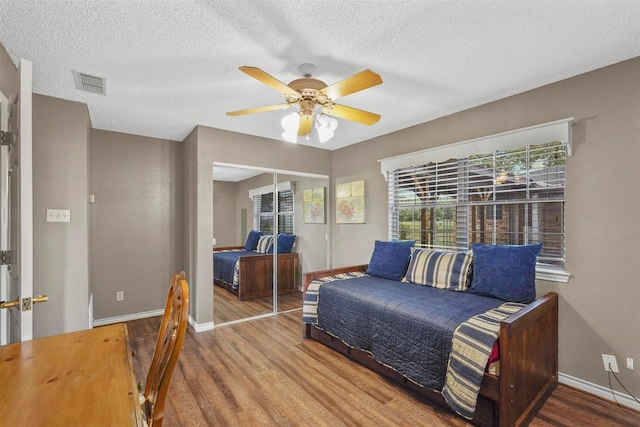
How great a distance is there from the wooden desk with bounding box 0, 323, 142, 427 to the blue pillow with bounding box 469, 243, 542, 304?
2.58m

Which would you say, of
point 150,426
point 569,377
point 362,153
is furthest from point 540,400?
point 362,153

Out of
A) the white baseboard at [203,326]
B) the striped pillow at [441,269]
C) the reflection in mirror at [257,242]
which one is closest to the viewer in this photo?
the striped pillow at [441,269]

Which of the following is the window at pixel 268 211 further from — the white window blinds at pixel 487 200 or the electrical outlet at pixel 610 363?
the electrical outlet at pixel 610 363

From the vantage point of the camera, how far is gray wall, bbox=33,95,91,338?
2.65m

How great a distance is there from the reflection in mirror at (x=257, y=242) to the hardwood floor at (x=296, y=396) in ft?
3.48

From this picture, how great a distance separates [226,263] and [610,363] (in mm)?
3822

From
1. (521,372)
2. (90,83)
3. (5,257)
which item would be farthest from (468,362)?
(90,83)

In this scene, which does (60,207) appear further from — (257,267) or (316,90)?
(316,90)

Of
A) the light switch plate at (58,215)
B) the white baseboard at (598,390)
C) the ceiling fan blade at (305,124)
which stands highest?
Answer: the ceiling fan blade at (305,124)

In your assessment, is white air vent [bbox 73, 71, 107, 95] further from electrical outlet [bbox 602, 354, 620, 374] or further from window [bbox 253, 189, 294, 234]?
electrical outlet [bbox 602, 354, 620, 374]

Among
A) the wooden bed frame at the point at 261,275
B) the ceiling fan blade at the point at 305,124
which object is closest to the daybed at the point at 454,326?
the wooden bed frame at the point at 261,275

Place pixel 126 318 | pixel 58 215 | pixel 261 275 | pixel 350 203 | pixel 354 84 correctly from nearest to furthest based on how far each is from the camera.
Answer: pixel 354 84, pixel 58 215, pixel 126 318, pixel 261 275, pixel 350 203

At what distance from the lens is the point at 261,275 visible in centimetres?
435

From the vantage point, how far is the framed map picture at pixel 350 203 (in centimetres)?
432
